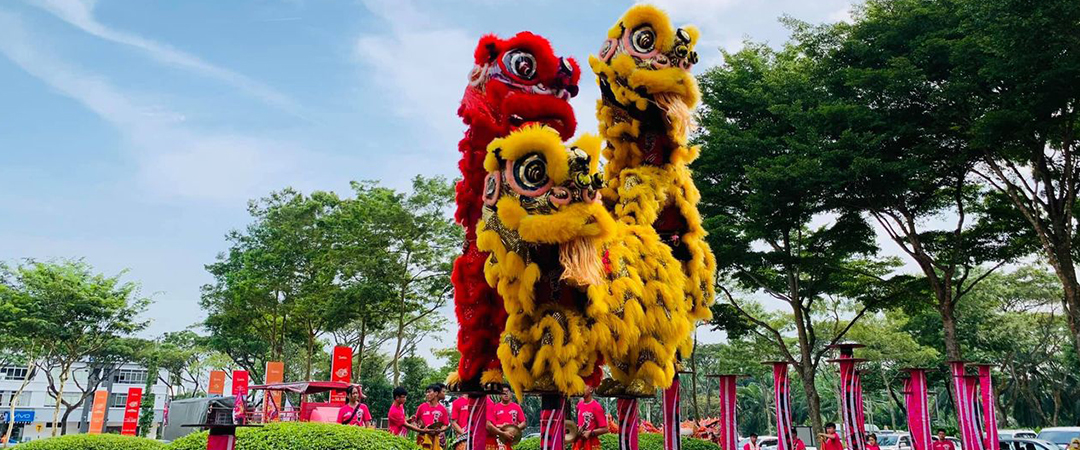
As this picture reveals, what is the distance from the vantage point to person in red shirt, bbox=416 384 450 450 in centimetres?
721

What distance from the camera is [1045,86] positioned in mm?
10414

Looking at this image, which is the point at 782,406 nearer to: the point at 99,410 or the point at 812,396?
the point at 812,396

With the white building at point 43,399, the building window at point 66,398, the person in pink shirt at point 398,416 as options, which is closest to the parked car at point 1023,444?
the person in pink shirt at point 398,416

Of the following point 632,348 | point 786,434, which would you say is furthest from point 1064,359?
point 632,348

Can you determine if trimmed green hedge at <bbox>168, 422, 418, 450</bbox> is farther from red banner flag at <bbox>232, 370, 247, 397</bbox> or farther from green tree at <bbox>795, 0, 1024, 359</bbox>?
red banner flag at <bbox>232, 370, 247, 397</bbox>

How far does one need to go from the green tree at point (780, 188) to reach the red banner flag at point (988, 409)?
11.9 ft

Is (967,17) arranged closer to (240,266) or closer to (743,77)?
(743,77)

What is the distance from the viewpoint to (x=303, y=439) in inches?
218

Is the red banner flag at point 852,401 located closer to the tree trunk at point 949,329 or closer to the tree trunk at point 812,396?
the tree trunk at point 949,329

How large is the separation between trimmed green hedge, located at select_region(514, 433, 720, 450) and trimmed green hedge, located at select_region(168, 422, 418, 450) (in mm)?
3272

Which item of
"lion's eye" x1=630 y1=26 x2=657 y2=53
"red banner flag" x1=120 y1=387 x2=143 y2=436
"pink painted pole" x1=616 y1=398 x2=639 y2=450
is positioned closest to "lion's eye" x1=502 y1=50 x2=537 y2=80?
"lion's eye" x1=630 y1=26 x2=657 y2=53

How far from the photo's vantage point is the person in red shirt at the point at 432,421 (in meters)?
7.21

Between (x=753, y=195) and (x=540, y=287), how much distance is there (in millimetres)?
9694

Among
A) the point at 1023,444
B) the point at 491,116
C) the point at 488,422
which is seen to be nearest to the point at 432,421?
the point at 488,422
